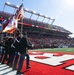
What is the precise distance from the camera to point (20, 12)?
1288cm

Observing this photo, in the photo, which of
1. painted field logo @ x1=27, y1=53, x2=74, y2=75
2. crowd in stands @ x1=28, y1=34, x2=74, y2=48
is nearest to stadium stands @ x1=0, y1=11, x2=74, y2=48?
crowd in stands @ x1=28, y1=34, x2=74, y2=48

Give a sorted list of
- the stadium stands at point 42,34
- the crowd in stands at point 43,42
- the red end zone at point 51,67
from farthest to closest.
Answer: the stadium stands at point 42,34 → the crowd in stands at point 43,42 → the red end zone at point 51,67

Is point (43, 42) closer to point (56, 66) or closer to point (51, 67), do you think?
point (56, 66)

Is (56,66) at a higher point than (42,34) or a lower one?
lower

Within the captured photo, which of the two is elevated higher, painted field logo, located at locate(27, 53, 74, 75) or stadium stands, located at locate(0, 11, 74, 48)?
stadium stands, located at locate(0, 11, 74, 48)

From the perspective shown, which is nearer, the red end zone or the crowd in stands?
the red end zone

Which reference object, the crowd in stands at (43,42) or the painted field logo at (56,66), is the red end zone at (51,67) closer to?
the painted field logo at (56,66)

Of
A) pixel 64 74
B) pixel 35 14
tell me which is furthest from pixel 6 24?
pixel 35 14

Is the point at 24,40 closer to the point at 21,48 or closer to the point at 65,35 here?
the point at 21,48

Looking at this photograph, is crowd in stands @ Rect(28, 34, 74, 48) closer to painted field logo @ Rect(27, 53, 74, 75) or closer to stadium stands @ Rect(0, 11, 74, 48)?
stadium stands @ Rect(0, 11, 74, 48)

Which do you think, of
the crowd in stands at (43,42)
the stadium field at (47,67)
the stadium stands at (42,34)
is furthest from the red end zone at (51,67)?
the stadium stands at (42,34)

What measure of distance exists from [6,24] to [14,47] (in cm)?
426

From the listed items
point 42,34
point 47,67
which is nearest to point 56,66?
point 47,67

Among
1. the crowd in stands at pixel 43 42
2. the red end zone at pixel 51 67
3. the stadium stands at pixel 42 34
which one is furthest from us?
the stadium stands at pixel 42 34
